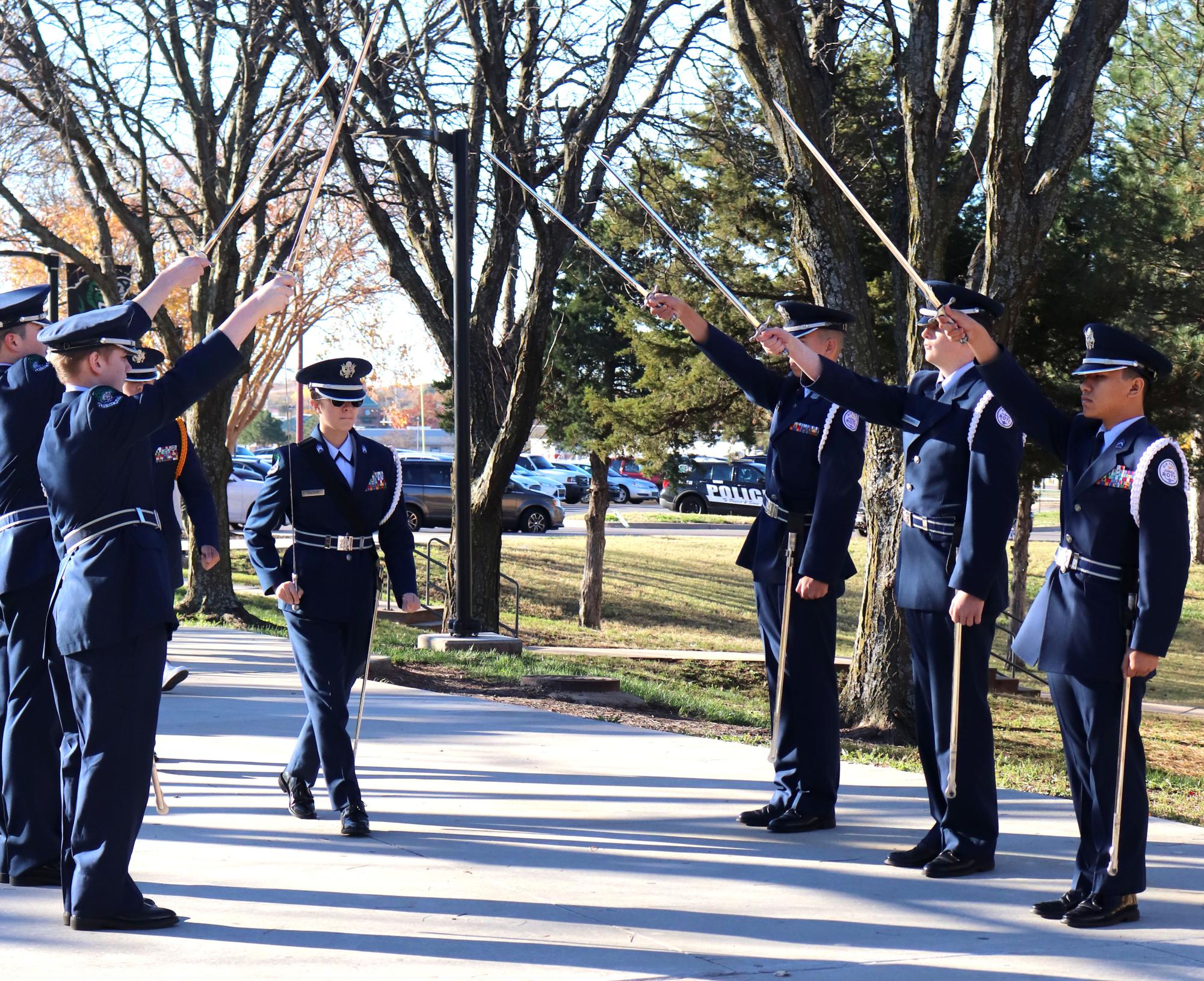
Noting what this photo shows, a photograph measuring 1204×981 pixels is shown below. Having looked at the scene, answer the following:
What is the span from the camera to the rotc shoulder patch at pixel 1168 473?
486cm

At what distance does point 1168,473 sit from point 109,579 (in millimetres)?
3566

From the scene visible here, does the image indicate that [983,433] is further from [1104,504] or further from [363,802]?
[363,802]

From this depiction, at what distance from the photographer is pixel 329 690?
6.12 m

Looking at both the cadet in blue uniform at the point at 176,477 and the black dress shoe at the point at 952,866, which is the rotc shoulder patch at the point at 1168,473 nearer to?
the black dress shoe at the point at 952,866

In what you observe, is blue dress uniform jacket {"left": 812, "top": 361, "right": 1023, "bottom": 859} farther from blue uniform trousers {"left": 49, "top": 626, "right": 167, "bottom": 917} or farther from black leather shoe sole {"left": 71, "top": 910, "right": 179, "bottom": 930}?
black leather shoe sole {"left": 71, "top": 910, "right": 179, "bottom": 930}

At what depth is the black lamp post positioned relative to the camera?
Result: 12.7m

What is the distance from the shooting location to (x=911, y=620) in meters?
5.85

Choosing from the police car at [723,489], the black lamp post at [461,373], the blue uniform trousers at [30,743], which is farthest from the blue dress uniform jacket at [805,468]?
the police car at [723,489]

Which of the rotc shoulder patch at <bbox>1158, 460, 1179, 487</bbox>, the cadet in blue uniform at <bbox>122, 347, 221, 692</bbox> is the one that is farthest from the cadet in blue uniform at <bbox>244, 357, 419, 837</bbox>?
the rotc shoulder patch at <bbox>1158, 460, 1179, 487</bbox>

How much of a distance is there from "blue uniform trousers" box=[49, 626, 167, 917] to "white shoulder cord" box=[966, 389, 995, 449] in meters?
3.07

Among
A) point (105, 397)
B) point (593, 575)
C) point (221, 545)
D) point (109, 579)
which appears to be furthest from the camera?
point (593, 575)

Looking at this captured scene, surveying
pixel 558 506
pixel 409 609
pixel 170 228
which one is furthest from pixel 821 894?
pixel 558 506

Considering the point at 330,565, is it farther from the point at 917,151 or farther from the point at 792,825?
the point at 917,151

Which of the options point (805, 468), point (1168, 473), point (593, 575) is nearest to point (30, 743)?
point (805, 468)
